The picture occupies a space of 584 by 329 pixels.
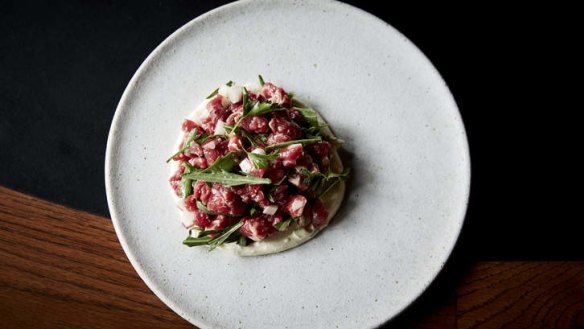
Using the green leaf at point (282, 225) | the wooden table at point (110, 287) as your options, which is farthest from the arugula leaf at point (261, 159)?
the wooden table at point (110, 287)

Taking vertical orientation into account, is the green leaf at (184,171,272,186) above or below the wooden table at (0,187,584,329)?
above

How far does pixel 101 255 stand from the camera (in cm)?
294

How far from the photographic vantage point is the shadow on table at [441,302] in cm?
280

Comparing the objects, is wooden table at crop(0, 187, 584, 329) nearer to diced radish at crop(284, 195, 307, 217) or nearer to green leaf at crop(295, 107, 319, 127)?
diced radish at crop(284, 195, 307, 217)

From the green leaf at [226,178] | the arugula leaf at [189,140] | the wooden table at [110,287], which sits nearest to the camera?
the green leaf at [226,178]

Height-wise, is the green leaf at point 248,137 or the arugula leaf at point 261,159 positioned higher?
the green leaf at point 248,137

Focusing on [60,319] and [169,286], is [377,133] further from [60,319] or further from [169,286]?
[60,319]

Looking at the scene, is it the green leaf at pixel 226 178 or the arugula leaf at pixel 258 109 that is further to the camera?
the arugula leaf at pixel 258 109

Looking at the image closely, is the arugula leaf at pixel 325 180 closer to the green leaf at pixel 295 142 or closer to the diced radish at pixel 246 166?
the green leaf at pixel 295 142

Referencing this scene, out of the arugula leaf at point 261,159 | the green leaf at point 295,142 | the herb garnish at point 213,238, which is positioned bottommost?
the herb garnish at point 213,238

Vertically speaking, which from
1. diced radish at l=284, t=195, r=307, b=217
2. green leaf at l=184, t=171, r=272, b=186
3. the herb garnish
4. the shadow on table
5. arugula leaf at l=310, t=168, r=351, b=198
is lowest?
the shadow on table

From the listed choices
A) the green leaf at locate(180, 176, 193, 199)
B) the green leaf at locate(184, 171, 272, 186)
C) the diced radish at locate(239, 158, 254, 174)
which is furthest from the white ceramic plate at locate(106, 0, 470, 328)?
the diced radish at locate(239, 158, 254, 174)

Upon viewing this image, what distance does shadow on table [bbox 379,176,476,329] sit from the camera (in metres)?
2.80

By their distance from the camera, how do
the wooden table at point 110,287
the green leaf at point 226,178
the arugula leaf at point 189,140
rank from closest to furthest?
the green leaf at point 226,178
the arugula leaf at point 189,140
the wooden table at point 110,287
